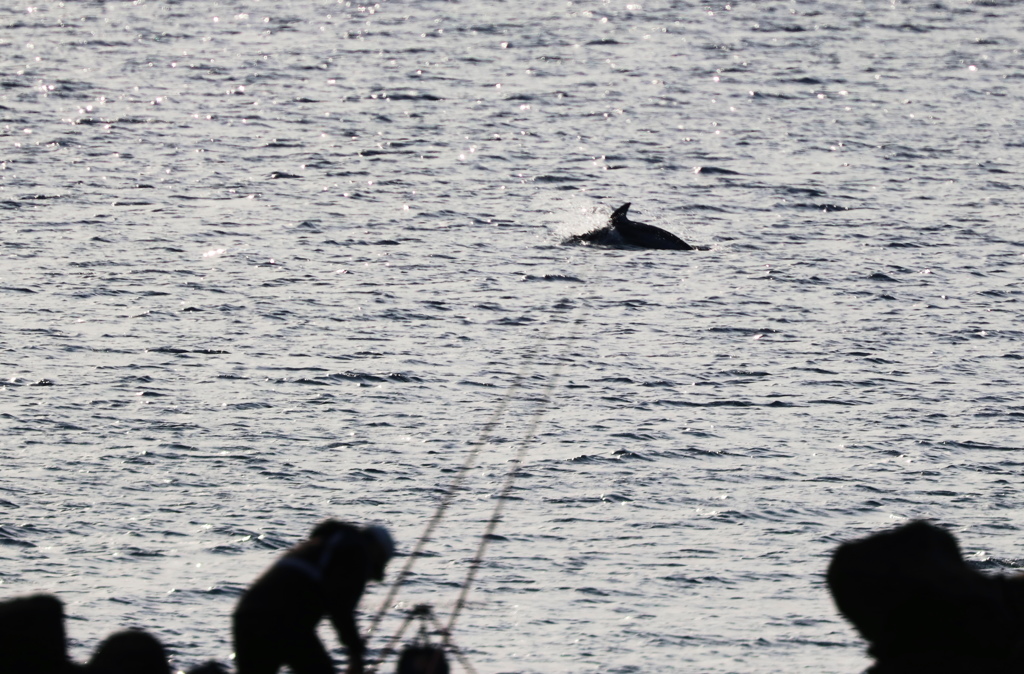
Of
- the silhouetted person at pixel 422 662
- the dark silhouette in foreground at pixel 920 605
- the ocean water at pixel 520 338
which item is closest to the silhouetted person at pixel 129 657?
the silhouetted person at pixel 422 662

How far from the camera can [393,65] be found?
63750 mm

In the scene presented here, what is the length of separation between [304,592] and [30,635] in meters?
1.55

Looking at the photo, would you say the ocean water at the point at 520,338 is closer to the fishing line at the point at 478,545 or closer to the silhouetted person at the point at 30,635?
the fishing line at the point at 478,545

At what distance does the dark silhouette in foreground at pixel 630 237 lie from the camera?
3825 cm

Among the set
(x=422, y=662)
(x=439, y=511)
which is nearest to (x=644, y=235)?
(x=439, y=511)

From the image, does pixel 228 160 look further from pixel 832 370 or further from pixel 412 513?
pixel 412 513

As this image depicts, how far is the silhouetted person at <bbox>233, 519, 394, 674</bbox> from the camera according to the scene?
9062mm

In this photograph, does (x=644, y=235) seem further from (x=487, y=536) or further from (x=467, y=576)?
(x=487, y=536)

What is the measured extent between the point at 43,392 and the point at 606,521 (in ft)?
34.2

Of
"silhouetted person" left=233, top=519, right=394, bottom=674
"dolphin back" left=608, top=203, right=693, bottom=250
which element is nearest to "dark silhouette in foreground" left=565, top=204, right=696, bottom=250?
"dolphin back" left=608, top=203, right=693, bottom=250

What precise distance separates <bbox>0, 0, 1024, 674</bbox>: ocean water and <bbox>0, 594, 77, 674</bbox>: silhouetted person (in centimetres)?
398

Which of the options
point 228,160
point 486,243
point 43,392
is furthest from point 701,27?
point 43,392

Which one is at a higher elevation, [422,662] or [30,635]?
[30,635]

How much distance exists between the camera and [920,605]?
7.85 metres
